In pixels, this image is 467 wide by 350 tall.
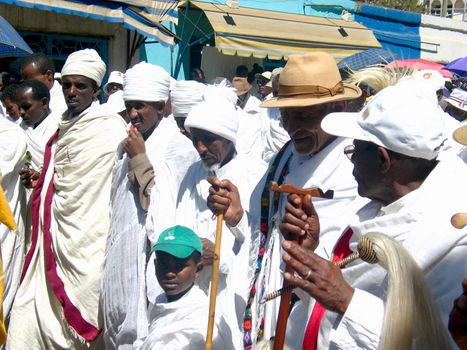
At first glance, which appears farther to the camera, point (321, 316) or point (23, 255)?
point (23, 255)

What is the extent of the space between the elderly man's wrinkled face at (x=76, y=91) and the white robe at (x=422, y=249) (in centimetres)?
361

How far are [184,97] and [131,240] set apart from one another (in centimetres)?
140

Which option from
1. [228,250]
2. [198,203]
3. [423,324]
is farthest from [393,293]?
[198,203]

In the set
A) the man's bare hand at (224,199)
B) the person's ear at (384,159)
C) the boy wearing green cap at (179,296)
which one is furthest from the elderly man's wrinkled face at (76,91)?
the person's ear at (384,159)

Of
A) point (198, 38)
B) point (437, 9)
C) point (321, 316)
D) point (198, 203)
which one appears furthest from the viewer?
point (437, 9)

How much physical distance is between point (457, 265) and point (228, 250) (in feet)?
6.95

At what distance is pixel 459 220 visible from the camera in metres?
2.46

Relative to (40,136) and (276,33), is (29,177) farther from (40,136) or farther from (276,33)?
(276,33)

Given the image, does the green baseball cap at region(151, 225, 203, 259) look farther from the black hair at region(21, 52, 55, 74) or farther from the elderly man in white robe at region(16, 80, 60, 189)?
the black hair at region(21, 52, 55, 74)

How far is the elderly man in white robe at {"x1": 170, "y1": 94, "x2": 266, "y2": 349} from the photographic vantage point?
14.4 feet

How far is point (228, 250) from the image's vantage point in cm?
460

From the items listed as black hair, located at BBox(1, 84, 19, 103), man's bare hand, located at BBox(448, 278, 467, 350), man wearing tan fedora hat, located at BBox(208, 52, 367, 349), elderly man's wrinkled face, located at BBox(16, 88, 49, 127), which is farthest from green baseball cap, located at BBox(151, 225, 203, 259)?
black hair, located at BBox(1, 84, 19, 103)

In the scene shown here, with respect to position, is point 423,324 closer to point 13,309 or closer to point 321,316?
point 321,316

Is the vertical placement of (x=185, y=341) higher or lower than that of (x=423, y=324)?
lower
